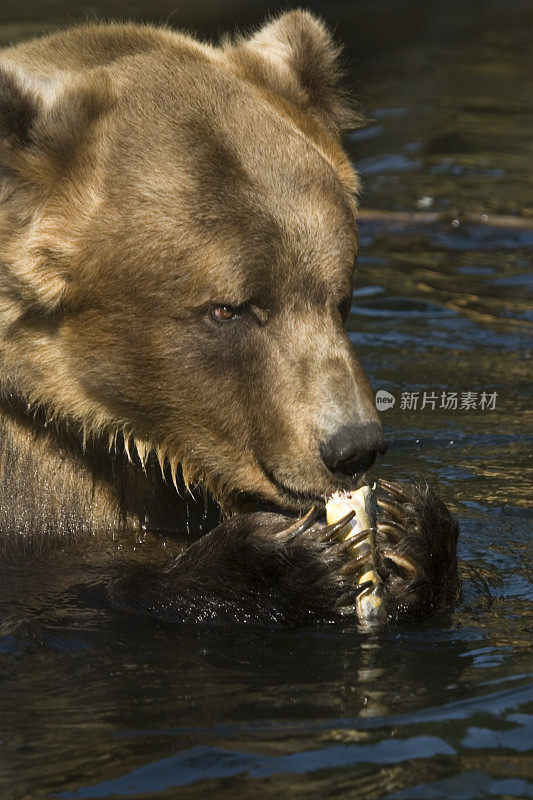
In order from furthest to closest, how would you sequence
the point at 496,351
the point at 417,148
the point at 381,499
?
1. the point at 417,148
2. the point at 496,351
3. the point at 381,499

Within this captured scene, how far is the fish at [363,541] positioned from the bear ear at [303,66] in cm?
177

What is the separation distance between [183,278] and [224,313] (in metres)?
0.20

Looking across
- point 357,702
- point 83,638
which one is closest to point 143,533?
point 83,638

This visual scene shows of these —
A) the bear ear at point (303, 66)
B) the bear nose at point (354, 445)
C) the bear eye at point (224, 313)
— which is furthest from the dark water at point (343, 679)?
the bear ear at point (303, 66)

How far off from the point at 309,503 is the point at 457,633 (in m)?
0.78

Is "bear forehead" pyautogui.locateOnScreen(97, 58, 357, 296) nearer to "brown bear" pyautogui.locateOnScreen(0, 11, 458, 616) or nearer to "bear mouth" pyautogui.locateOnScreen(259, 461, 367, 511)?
"brown bear" pyautogui.locateOnScreen(0, 11, 458, 616)

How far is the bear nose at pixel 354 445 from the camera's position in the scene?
4980 millimetres

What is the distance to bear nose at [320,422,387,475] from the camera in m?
4.98

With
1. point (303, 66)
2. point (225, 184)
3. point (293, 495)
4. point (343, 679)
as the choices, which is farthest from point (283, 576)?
point (303, 66)

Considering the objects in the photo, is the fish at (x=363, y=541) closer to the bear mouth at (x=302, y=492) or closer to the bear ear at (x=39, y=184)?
the bear mouth at (x=302, y=492)

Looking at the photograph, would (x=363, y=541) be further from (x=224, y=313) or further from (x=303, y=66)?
(x=303, y=66)

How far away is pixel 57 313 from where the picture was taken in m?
5.40

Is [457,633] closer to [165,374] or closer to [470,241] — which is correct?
[165,374]

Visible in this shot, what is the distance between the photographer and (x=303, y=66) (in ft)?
20.0
